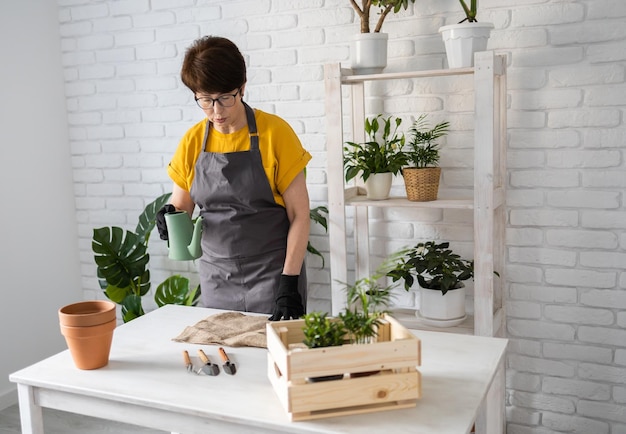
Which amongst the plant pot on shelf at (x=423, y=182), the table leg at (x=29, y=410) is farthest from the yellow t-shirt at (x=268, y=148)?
the table leg at (x=29, y=410)

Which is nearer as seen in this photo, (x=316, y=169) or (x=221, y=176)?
(x=221, y=176)

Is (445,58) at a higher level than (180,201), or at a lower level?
higher

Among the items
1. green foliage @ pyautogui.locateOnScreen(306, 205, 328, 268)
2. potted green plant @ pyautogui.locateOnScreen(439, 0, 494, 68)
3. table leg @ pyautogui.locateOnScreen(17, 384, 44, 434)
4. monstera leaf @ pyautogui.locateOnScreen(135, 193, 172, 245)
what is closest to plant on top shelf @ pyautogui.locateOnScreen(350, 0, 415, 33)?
potted green plant @ pyautogui.locateOnScreen(439, 0, 494, 68)

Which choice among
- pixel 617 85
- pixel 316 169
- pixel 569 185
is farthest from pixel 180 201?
pixel 617 85

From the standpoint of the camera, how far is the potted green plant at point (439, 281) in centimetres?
247

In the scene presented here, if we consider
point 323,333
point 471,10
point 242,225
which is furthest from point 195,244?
point 471,10

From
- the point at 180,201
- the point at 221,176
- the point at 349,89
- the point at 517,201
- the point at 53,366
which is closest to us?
the point at 53,366

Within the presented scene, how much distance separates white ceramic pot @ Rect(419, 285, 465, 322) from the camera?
251cm

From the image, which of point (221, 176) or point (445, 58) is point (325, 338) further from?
point (445, 58)

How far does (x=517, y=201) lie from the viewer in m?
2.64

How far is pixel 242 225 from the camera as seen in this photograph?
7.59 feet

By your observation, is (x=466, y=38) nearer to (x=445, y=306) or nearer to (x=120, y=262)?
(x=445, y=306)

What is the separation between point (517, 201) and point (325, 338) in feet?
5.21

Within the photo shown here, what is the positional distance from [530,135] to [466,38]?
500 millimetres
